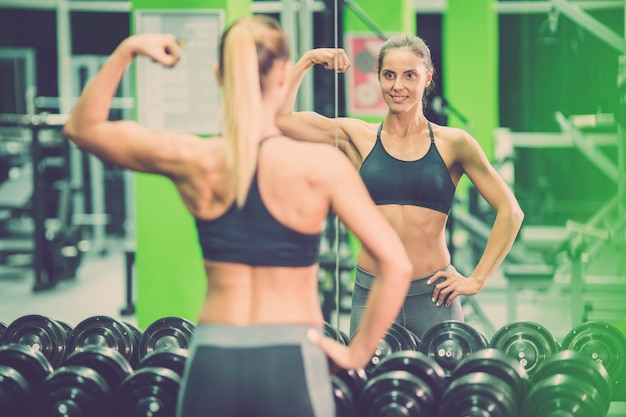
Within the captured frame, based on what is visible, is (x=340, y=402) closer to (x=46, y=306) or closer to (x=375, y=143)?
(x=375, y=143)

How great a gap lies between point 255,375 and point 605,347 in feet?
5.01

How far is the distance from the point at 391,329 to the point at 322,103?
16.9ft

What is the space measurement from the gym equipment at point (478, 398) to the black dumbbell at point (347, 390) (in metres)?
0.23

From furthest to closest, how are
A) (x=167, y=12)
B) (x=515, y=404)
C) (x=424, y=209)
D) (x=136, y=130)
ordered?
(x=167, y=12)
(x=424, y=209)
(x=515, y=404)
(x=136, y=130)

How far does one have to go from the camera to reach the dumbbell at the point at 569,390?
2.13 meters

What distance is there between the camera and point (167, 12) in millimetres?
4344

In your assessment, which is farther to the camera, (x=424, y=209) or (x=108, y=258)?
(x=108, y=258)

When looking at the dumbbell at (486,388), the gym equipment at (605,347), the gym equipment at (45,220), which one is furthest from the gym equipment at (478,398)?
the gym equipment at (45,220)

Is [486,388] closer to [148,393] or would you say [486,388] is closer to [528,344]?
[528,344]

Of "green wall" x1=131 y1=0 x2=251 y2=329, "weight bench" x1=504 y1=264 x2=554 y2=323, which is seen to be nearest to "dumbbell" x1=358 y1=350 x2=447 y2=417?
"green wall" x1=131 y1=0 x2=251 y2=329

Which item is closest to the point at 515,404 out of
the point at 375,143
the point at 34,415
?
the point at 375,143

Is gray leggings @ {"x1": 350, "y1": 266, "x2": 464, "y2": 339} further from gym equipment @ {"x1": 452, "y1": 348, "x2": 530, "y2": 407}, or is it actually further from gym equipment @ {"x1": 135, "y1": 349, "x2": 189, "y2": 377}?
gym equipment @ {"x1": 135, "y1": 349, "x2": 189, "y2": 377}

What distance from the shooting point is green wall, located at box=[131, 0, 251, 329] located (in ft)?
14.8

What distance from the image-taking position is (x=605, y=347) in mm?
2629
